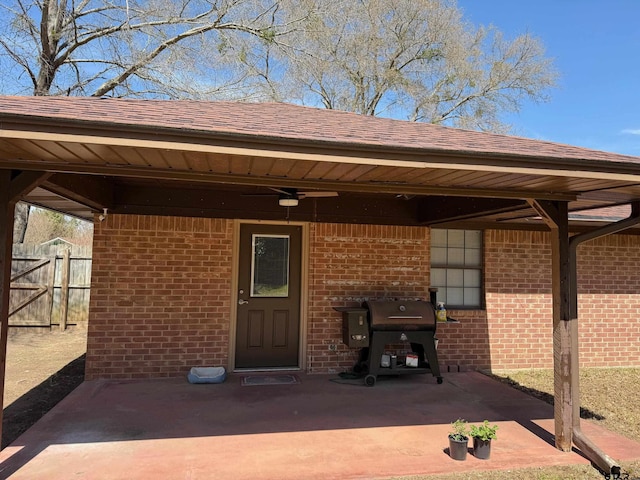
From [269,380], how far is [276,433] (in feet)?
5.56

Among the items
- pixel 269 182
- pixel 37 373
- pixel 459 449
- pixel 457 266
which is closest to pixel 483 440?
pixel 459 449

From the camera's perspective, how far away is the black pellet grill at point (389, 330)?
5707 millimetres

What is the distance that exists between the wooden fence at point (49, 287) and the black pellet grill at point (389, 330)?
22.2 ft

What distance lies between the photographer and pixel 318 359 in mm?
6164

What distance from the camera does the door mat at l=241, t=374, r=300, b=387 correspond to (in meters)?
5.62

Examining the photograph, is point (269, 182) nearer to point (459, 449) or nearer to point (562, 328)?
point (459, 449)

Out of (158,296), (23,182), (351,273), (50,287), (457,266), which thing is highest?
(23,182)

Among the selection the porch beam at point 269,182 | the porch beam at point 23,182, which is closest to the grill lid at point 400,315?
the porch beam at point 269,182

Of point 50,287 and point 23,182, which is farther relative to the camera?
point 50,287

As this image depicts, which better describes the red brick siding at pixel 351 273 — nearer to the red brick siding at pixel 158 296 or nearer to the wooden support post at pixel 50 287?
the red brick siding at pixel 158 296

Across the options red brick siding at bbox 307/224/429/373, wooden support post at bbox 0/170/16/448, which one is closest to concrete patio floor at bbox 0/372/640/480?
red brick siding at bbox 307/224/429/373

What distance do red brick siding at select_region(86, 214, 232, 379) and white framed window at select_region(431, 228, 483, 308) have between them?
3.16 meters

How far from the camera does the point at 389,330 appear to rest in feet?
18.8

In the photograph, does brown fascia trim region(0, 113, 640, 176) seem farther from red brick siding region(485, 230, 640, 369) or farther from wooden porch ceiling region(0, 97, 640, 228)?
red brick siding region(485, 230, 640, 369)
